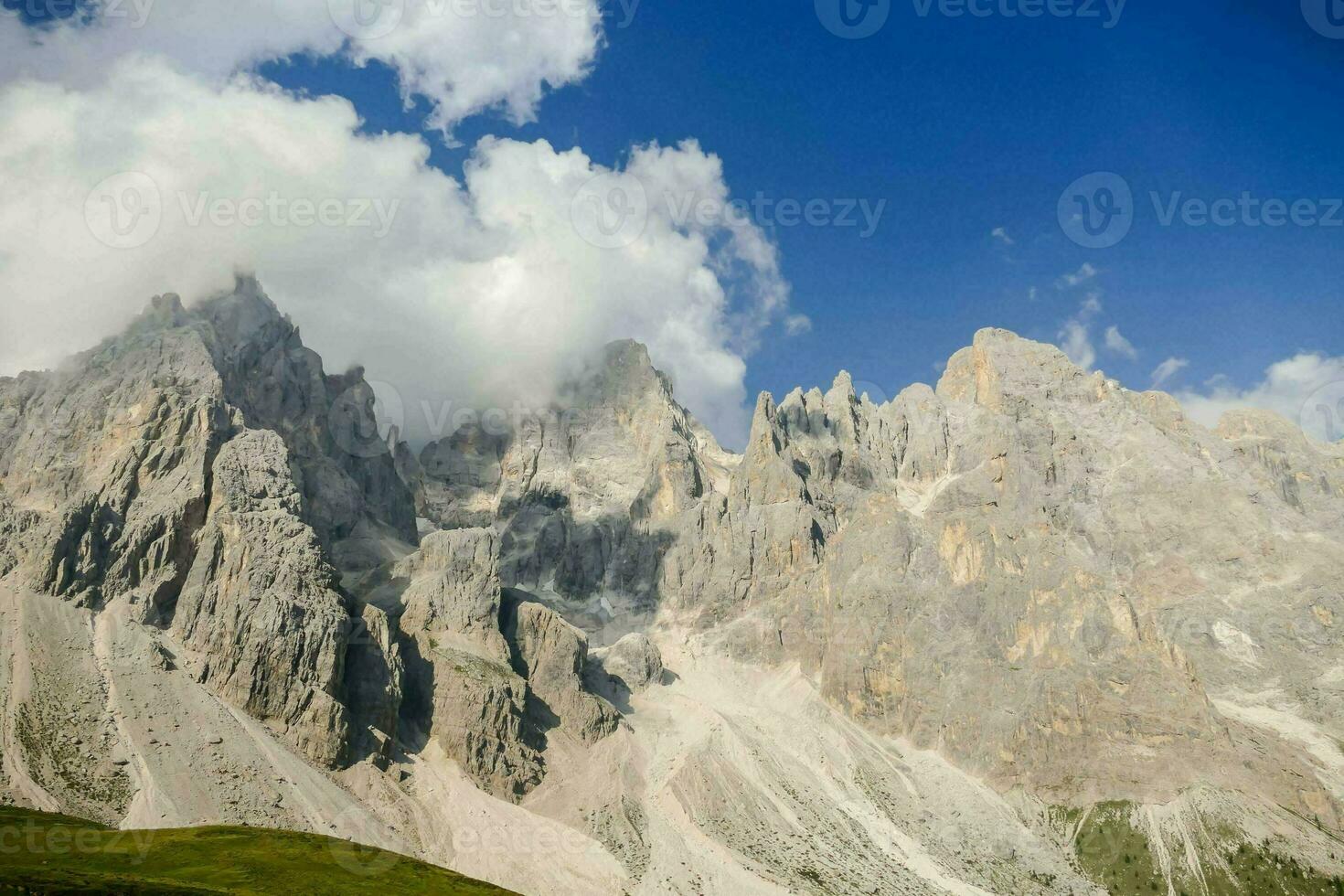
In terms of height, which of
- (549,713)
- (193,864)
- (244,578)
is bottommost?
(193,864)

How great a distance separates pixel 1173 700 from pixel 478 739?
412ft

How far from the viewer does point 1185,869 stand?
14000cm

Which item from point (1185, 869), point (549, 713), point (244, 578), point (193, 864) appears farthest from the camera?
point (549, 713)

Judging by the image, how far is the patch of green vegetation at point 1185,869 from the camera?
436 ft

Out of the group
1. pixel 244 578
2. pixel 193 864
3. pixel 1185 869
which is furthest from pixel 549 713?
pixel 1185 869

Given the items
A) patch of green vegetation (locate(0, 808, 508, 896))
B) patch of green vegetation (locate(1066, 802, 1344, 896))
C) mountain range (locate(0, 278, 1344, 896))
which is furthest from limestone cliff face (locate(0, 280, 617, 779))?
patch of green vegetation (locate(1066, 802, 1344, 896))

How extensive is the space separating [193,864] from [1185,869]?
13969 centimetres

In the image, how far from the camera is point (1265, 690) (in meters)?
187

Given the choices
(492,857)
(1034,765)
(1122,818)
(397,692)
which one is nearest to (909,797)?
(1034,765)

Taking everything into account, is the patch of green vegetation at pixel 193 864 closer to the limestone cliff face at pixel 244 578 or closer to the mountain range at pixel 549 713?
the mountain range at pixel 549 713

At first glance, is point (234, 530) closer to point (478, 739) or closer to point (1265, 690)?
point (478, 739)

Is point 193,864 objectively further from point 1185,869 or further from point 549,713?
point 1185,869

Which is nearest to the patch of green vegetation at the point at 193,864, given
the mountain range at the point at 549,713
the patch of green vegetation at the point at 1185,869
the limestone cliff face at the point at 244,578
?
the mountain range at the point at 549,713

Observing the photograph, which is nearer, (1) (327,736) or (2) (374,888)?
(2) (374,888)
